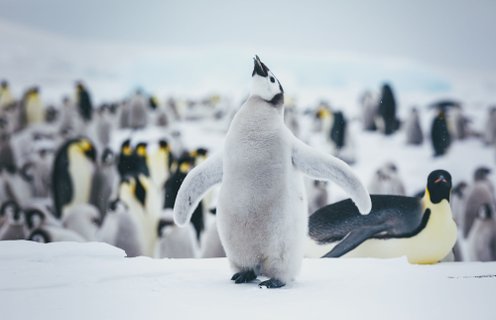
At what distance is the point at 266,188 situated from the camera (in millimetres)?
1970

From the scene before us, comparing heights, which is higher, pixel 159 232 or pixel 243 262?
pixel 243 262

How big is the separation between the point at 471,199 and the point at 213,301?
5534mm

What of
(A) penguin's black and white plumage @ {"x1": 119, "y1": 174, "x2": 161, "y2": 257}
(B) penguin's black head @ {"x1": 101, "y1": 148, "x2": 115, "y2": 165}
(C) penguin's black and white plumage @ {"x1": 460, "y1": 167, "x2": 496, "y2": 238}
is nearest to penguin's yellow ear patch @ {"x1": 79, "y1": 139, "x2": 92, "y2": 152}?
(B) penguin's black head @ {"x1": 101, "y1": 148, "x2": 115, "y2": 165}

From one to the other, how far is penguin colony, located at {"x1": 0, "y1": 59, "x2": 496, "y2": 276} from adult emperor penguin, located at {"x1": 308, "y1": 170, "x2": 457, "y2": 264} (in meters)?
0.09

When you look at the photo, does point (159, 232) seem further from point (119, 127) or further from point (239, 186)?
point (119, 127)

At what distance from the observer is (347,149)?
1070 cm

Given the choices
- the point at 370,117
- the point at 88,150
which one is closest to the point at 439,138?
the point at 370,117

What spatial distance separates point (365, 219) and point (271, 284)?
4.11 ft

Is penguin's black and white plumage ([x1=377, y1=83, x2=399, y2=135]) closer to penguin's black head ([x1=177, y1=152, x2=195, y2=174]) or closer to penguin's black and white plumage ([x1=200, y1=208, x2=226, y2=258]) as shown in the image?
penguin's black head ([x1=177, y1=152, x2=195, y2=174])

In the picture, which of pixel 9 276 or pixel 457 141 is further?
pixel 457 141

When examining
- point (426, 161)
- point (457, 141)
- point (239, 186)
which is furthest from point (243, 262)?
point (457, 141)

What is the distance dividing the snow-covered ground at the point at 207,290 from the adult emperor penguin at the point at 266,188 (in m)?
0.10

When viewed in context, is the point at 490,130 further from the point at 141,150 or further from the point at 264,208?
the point at 264,208

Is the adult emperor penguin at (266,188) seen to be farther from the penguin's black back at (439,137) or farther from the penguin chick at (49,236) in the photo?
the penguin's black back at (439,137)
